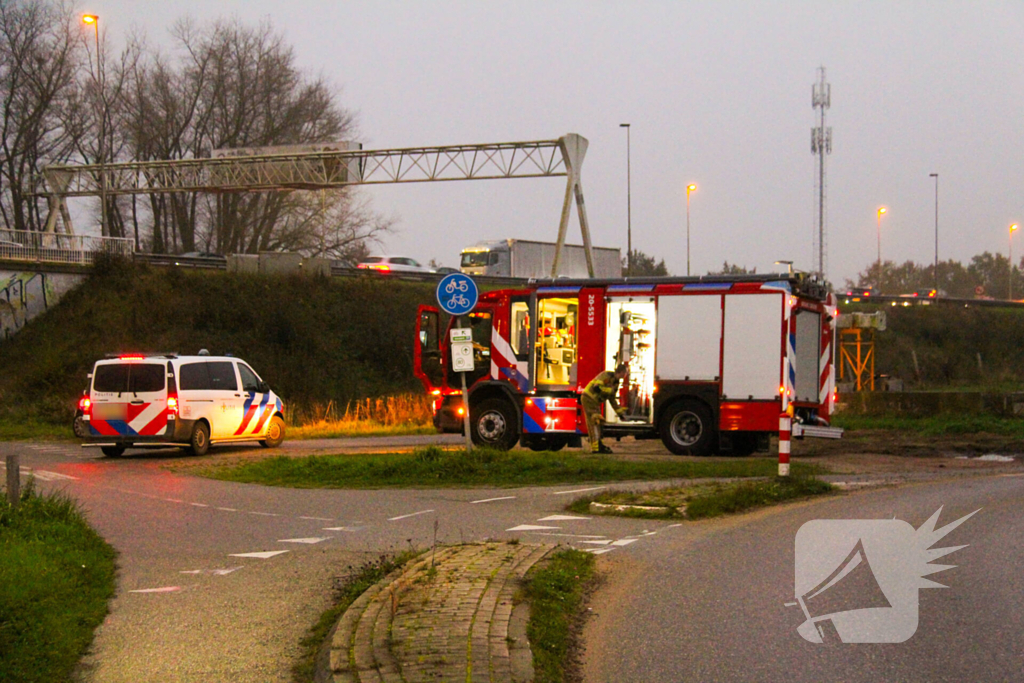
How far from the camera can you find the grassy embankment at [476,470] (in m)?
15.3

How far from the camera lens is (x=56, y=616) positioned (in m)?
7.02

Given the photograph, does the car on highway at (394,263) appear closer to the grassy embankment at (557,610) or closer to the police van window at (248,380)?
the police van window at (248,380)

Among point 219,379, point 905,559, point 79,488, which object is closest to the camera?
point 905,559

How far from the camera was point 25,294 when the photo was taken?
40531 mm

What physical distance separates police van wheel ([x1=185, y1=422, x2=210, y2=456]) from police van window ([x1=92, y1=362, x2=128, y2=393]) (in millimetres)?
1478

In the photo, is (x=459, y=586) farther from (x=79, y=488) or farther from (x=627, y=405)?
(x=627, y=405)

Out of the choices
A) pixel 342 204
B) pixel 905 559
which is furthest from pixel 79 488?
pixel 342 204

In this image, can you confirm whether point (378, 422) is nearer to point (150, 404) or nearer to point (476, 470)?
point (150, 404)

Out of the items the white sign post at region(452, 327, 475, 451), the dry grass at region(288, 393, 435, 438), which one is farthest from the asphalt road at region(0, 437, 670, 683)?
the dry grass at region(288, 393, 435, 438)

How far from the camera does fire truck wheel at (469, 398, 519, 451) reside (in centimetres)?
1989

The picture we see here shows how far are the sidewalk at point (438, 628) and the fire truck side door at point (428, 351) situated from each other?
12.6 meters

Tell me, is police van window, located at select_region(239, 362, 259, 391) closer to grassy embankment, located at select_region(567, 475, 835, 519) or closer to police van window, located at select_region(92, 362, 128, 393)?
police van window, located at select_region(92, 362, 128, 393)

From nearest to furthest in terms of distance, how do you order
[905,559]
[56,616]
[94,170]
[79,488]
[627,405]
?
[56,616]
[905,559]
[79,488]
[627,405]
[94,170]

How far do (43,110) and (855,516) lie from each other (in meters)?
46.9
